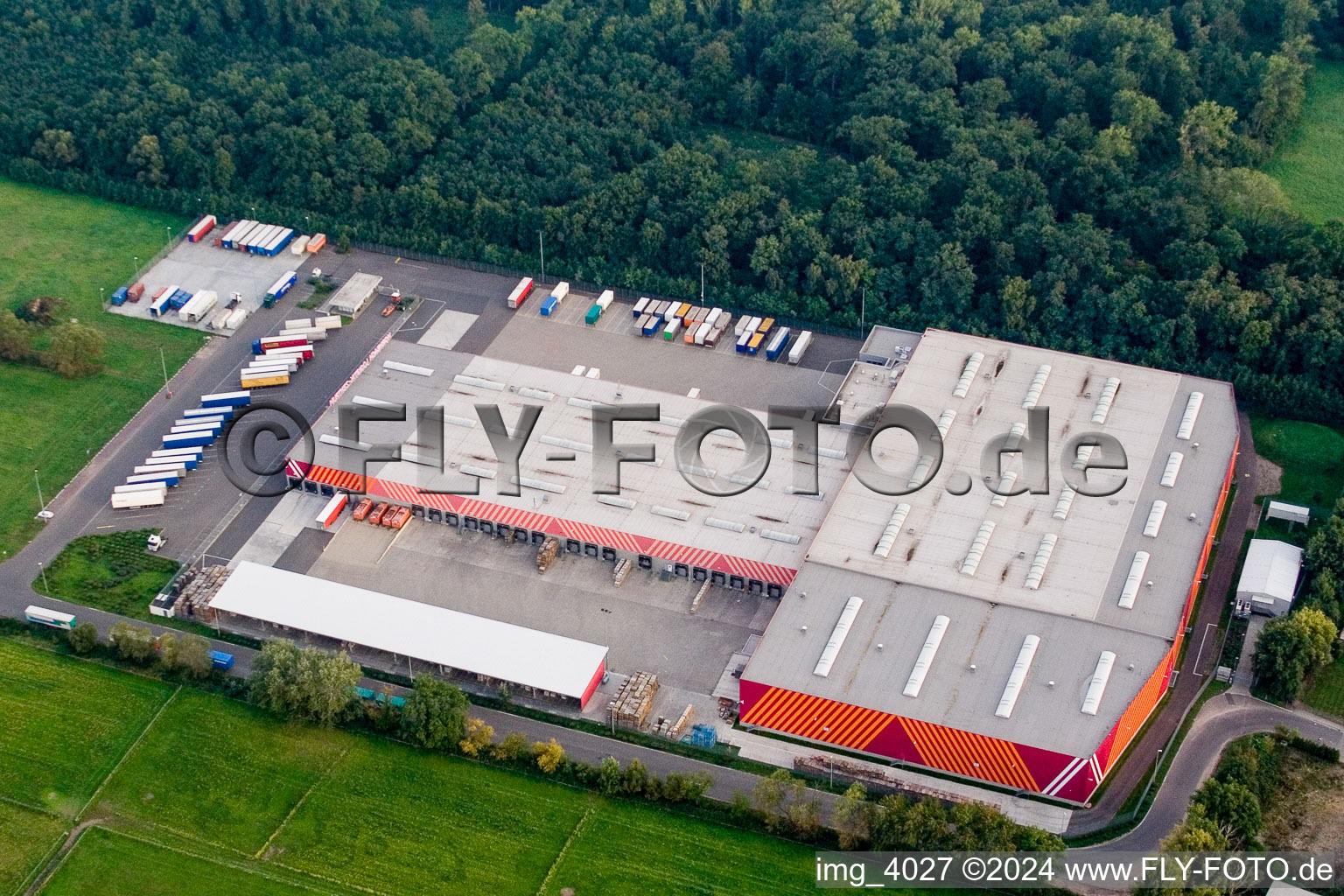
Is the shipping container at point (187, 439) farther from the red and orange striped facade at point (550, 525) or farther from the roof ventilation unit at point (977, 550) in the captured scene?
the roof ventilation unit at point (977, 550)

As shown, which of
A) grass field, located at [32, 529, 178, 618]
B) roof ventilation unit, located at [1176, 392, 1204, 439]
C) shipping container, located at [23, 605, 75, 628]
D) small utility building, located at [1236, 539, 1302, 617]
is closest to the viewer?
small utility building, located at [1236, 539, 1302, 617]

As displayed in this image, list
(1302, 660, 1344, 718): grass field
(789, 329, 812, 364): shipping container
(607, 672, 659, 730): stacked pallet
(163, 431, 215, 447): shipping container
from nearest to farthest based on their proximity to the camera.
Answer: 1. (607, 672, 659, 730): stacked pallet
2. (1302, 660, 1344, 718): grass field
3. (163, 431, 215, 447): shipping container
4. (789, 329, 812, 364): shipping container

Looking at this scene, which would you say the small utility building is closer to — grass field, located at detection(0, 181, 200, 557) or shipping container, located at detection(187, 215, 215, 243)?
grass field, located at detection(0, 181, 200, 557)

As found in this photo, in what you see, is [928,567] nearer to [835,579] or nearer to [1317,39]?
[835,579]

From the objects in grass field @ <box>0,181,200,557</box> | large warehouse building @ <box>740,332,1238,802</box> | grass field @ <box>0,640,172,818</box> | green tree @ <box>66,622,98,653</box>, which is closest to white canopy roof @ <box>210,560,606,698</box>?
green tree @ <box>66,622,98,653</box>

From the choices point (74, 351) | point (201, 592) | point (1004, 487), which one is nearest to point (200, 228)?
point (74, 351)

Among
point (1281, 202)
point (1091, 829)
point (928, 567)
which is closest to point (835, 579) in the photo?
point (928, 567)
